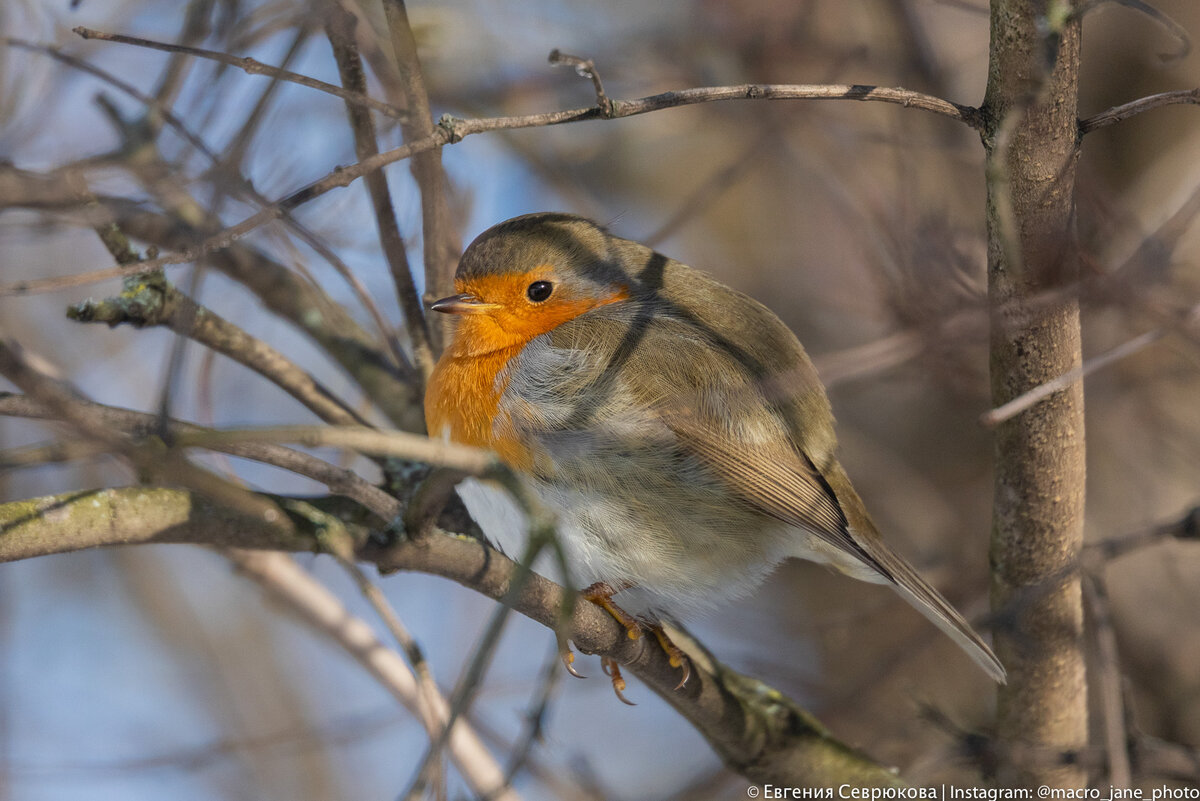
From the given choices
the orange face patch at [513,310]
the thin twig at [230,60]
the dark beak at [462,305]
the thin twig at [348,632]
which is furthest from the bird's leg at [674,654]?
the thin twig at [230,60]

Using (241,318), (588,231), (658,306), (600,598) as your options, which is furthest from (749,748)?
(241,318)

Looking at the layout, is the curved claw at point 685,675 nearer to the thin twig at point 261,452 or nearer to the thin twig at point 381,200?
the thin twig at point 261,452

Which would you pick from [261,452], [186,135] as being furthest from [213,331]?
[261,452]

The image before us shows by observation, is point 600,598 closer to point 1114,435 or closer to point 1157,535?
point 1157,535

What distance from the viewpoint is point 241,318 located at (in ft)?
14.0

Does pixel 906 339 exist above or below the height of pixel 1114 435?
below

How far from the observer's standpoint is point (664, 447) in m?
2.54

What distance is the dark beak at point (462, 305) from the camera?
9.29 feet

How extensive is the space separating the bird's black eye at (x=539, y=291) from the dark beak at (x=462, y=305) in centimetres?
11

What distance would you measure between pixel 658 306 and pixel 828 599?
2.43m

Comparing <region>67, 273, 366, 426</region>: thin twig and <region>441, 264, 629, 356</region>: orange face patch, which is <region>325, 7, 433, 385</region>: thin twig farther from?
<region>67, 273, 366, 426</region>: thin twig

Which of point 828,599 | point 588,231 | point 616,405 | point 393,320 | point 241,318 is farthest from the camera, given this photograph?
point 828,599

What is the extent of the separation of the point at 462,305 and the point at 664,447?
0.73m

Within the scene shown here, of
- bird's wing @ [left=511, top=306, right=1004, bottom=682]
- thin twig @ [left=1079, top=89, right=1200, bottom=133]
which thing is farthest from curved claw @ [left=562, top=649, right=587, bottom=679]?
thin twig @ [left=1079, top=89, right=1200, bottom=133]
